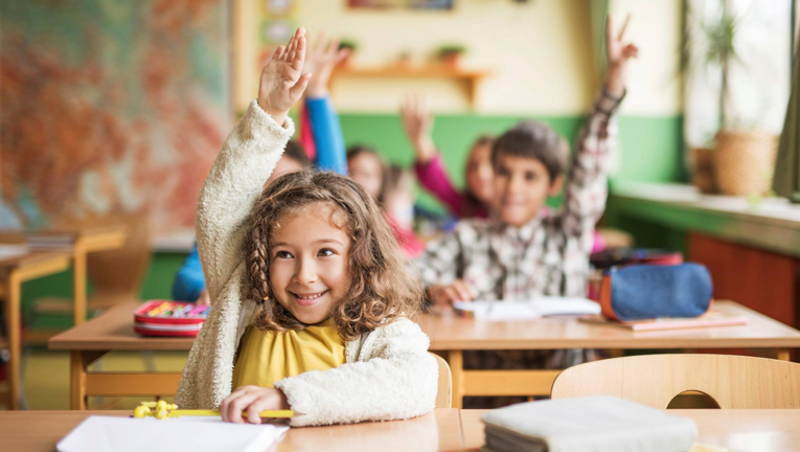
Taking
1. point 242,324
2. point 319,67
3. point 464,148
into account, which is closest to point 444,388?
point 242,324

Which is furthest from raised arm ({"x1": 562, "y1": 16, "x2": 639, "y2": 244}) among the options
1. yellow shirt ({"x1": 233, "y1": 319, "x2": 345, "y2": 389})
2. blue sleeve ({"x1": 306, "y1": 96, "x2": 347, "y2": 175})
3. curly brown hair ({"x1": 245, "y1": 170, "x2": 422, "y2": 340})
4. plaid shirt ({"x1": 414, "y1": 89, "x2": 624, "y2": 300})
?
yellow shirt ({"x1": 233, "y1": 319, "x2": 345, "y2": 389})

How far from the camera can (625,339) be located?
5.64ft

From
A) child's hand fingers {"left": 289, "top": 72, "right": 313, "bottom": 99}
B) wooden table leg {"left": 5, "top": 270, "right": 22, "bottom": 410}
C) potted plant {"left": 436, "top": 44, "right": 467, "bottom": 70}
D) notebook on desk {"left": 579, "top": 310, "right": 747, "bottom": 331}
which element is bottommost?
wooden table leg {"left": 5, "top": 270, "right": 22, "bottom": 410}

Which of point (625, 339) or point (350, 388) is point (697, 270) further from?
point (350, 388)

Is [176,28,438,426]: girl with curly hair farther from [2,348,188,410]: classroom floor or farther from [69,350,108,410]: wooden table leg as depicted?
[2,348,188,410]: classroom floor

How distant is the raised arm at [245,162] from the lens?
123 cm

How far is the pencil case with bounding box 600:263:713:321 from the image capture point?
1844 millimetres

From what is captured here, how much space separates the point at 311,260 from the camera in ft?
3.86

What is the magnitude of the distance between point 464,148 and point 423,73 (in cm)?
57

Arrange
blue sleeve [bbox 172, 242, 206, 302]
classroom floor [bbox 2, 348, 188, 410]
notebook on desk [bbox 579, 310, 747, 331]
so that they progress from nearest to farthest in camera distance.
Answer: notebook on desk [bbox 579, 310, 747, 331]
blue sleeve [bbox 172, 242, 206, 302]
classroom floor [bbox 2, 348, 188, 410]

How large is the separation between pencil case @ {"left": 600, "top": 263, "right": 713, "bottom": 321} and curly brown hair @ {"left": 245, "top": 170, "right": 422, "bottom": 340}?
2.56ft

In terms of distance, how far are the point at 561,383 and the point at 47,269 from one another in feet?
9.07

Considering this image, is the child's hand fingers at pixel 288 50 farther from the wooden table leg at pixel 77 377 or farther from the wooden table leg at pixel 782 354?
the wooden table leg at pixel 782 354

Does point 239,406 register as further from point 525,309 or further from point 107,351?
point 525,309
